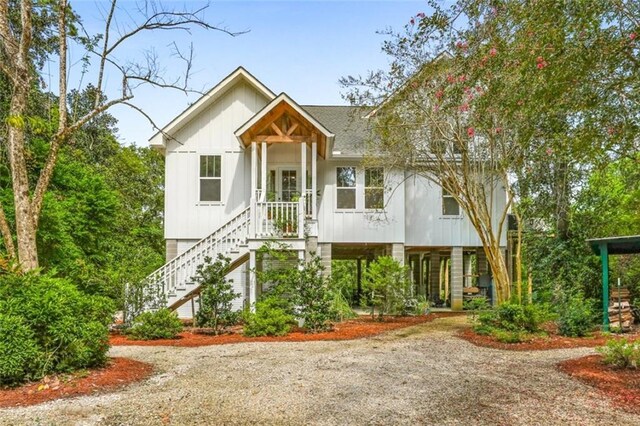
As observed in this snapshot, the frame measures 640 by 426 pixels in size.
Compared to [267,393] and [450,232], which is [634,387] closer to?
[267,393]

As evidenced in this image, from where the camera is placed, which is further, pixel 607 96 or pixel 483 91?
pixel 483 91

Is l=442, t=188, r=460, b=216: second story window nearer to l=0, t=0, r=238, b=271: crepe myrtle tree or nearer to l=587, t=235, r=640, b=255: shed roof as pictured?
l=587, t=235, r=640, b=255: shed roof

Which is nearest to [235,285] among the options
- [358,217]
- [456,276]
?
[358,217]

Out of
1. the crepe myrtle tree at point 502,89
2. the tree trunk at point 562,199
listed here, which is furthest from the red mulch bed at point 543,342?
the tree trunk at point 562,199

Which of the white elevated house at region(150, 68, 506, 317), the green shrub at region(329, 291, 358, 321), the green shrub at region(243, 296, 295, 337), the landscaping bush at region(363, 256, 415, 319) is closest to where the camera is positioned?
the green shrub at region(243, 296, 295, 337)

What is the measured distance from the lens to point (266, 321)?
1084 centimetres

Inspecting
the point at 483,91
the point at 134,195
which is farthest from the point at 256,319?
the point at 134,195

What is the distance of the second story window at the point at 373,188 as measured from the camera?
15.7 m

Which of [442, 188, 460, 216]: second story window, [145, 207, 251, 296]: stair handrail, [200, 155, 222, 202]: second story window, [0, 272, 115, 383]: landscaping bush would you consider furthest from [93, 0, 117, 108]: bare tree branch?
[442, 188, 460, 216]: second story window

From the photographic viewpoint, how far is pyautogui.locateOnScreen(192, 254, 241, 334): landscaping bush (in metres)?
11.4

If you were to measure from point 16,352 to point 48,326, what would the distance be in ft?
1.60

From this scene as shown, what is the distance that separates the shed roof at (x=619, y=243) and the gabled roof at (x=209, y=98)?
9998mm

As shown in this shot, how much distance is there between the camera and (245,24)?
9.66m

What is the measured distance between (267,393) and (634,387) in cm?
463
